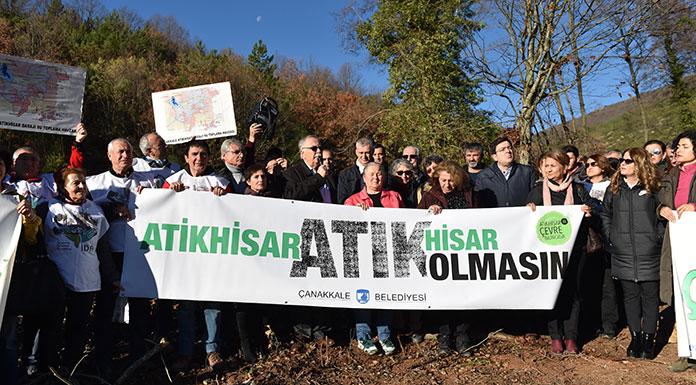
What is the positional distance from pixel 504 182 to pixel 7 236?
447 centimetres

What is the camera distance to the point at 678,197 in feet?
15.4

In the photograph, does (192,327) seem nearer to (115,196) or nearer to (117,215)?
(117,215)

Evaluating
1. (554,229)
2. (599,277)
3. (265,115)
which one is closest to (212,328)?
(265,115)

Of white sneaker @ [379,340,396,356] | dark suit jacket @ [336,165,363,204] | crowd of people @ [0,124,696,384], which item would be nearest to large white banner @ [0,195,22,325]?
crowd of people @ [0,124,696,384]

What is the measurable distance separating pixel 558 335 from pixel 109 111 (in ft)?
71.8

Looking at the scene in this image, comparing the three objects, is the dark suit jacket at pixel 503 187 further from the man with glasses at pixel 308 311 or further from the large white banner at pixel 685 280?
the man with glasses at pixel 308 311

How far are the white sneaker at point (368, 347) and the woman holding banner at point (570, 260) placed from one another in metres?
1.74

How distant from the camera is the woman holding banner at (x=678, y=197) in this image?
14.9 feet

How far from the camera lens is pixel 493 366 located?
15.4 feet

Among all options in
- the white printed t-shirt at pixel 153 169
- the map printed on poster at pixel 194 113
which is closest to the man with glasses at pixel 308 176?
the white printed t-shirt at pixel 153 169

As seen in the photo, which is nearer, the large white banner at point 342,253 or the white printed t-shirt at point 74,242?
the white printed t-shirt at point 74,242

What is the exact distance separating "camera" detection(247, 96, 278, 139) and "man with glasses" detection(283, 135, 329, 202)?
138 centimetres

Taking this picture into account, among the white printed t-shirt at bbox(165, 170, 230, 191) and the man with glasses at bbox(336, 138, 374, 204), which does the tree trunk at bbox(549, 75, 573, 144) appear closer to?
the man with glasses at bbox(336, 138, 374, 204)

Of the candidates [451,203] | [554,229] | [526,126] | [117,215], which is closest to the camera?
[117,215]
